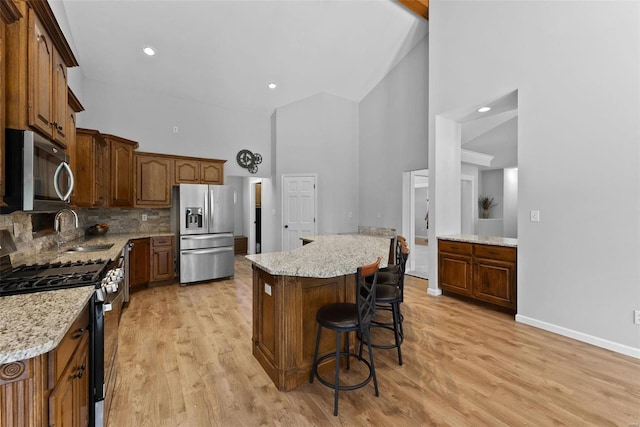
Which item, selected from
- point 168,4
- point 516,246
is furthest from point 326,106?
point 516,246

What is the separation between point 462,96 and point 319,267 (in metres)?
3.25

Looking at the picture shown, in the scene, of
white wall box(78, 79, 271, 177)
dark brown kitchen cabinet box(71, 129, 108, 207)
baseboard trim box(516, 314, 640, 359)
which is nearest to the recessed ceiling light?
white wall box(78, 79, 271, 177)

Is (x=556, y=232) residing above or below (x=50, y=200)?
below

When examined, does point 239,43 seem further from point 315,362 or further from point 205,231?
point 315,362

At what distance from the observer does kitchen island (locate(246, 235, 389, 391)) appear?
2.05 metres

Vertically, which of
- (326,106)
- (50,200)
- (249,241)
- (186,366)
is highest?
(326,106)

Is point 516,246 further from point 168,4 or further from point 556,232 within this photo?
point 168,4

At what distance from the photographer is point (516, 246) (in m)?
3.35

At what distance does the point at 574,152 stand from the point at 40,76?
427 centimetres

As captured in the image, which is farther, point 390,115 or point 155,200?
point 390,115

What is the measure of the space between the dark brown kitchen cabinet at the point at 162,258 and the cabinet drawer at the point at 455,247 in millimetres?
4172

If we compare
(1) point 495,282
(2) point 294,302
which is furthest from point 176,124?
(1) point 495,282

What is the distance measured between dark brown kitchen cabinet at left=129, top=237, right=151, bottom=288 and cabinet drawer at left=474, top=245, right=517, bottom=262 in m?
4.72

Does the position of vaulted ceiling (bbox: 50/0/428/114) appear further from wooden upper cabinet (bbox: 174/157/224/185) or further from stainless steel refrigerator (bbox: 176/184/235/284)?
stainless steel refrigerator (bbox: 176/184/235/284)
